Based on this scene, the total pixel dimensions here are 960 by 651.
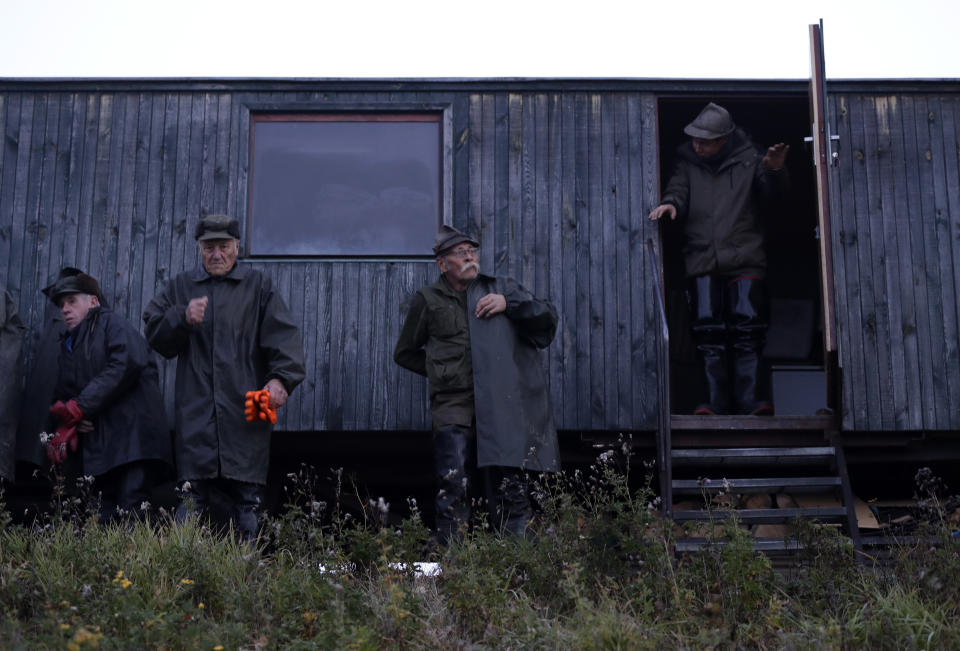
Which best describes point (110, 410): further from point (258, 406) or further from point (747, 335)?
point (747, 335)

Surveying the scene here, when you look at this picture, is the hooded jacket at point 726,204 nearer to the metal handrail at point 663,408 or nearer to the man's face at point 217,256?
the metal handrail at point 663,408

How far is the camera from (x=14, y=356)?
24.7 ft

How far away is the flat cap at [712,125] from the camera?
8445 millimetres

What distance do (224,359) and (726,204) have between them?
143 inches

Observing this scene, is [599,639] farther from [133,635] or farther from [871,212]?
[871,212]

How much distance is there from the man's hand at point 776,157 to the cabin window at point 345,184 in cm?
232

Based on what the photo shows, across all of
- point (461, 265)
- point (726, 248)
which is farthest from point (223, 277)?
point (726, 248)

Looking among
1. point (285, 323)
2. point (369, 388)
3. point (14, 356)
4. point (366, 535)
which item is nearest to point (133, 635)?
point (366, 535)

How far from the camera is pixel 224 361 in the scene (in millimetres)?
7059

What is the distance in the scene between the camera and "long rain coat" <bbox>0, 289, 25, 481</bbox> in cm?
725

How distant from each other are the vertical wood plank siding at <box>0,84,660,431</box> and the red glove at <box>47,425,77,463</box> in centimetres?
147

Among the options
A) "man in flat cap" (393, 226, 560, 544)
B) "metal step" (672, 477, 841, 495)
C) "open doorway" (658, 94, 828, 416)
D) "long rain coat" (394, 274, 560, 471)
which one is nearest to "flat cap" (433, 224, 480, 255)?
"man in flat cap" (393, 226, 560, 544)

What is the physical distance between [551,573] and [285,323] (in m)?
2.35

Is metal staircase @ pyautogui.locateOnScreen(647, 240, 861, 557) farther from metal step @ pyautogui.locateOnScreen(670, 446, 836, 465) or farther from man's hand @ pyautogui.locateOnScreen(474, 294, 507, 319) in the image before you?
man's hand @ pyautogui.locateOnScreen(474, 294, 507, 319)
